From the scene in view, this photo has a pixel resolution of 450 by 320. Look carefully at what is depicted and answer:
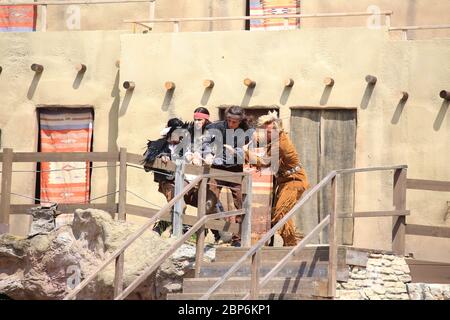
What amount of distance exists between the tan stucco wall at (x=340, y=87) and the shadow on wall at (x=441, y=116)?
15 millimetres

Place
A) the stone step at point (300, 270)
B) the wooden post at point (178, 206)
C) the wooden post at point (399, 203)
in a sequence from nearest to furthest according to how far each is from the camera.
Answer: the stone step at point (300, 270), the wooden post at point (399, 203), the wooden post at point (178, 206)

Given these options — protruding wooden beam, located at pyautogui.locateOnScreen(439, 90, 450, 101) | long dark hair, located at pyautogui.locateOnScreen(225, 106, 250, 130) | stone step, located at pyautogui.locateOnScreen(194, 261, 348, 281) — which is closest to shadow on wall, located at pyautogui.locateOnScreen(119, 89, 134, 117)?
long dark hair, located at pyautogui.locateOnScreen(225, 106, 250, 130)

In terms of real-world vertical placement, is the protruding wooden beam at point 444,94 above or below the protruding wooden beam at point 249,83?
below

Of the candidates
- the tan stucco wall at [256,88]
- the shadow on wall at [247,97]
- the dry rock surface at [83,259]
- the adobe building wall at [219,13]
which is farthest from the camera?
the adobe building wall at [219,13]

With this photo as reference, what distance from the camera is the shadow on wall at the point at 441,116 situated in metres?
17.7

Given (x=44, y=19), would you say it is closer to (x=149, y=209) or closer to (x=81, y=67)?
(x=81, y=67)

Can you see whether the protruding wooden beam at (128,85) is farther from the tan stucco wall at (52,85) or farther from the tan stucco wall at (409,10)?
the tan stucco wall at (409,10)

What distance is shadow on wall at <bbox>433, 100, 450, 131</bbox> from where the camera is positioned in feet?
58.0

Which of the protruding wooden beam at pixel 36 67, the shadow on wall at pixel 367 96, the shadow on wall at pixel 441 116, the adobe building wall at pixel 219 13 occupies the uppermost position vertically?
the adobe building wall at pixel 219 13

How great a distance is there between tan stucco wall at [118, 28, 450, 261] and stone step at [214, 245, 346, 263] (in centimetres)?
525

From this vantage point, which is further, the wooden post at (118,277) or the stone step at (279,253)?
the stone step at (279,253)

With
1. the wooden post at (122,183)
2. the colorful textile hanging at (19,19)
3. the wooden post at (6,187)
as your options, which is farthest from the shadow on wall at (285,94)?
the colorful textile hanging at (19,19)

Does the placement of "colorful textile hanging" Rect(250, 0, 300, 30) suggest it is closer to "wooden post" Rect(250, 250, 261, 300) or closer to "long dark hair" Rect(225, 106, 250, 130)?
"long dark hair" Rect(225, 106, 250, 130)

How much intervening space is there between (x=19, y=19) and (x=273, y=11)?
4.67 meters
